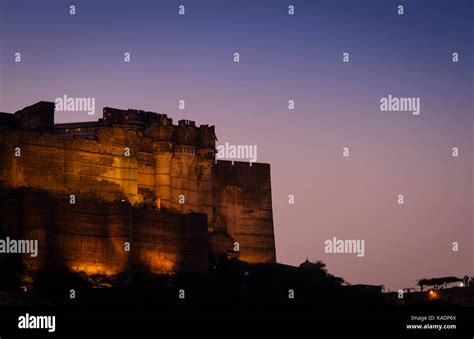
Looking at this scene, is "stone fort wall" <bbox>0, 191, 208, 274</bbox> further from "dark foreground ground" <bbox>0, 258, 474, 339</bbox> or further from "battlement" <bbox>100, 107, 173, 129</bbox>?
"battlement" <bbox>100, 107, 173, 129</bbox>

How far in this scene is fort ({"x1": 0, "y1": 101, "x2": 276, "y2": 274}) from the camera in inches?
4301

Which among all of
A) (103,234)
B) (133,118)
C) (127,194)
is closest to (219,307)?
(103,234)

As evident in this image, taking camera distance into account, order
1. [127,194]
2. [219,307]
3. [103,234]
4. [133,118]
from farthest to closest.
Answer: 1. [133,118]
2. [127,194]
3. [103,234]
4. [219,307]

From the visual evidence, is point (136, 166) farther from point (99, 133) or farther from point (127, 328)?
point (127, 328)

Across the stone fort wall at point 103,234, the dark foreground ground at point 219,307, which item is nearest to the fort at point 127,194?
the stone fort wall at point 103,234

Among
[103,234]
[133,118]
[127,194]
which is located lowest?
[103,234]

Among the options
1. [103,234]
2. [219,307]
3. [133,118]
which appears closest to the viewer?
[219,307]

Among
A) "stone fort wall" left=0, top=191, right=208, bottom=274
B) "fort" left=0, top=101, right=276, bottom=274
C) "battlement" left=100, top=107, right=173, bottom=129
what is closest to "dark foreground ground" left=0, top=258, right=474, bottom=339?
"stone fort wall" left=0, top=191, right=208, bottom=274

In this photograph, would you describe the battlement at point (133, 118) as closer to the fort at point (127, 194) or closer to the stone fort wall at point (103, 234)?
the fort at point (127, 194)

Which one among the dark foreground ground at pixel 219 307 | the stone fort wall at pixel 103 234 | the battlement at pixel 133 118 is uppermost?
the battlement at pixel 133 118

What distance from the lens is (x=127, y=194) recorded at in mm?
117750

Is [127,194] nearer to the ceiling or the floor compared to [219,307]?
nearer to the ceiling

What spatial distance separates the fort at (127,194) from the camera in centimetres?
10925

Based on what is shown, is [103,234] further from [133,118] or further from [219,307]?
[133,118]
